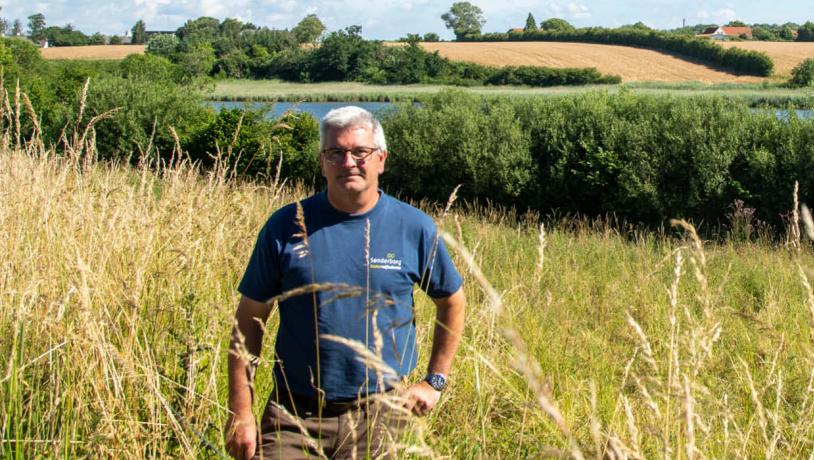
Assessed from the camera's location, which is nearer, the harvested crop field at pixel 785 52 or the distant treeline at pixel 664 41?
the harvested crop field at pixel 785 52

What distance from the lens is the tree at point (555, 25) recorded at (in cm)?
9474

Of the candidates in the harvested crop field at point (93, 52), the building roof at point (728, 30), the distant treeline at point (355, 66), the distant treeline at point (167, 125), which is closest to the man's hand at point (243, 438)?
the distant treeline at point (167, 125)

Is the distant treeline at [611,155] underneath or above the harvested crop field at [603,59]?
underneath

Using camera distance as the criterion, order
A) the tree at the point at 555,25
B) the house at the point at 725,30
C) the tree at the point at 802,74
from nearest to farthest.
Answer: the tree at the point at 802,74 < the tree at the point at 555,25 < the house at the point at 725,30

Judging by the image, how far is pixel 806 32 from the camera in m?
83.1

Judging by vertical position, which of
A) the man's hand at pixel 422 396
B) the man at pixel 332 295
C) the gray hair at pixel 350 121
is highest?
the gray hair at pixel 350 121

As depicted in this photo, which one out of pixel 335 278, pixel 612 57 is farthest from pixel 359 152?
pixel 612 57

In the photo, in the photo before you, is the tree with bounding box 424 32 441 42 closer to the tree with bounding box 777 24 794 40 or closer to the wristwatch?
the tree with bounding box 777 24 794 40

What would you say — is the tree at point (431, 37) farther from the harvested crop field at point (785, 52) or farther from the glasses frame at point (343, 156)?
the glasses frame at point (343, 156)

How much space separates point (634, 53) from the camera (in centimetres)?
7119

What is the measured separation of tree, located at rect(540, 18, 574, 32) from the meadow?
91767 millimetres

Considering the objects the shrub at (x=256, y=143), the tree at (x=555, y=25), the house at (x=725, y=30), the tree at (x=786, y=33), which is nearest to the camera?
the shrub at (x=256, y=143)

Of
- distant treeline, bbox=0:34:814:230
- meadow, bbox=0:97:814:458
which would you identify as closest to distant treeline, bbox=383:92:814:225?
distant treeline, bbox=0:34:814:230

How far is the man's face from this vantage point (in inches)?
99.7
